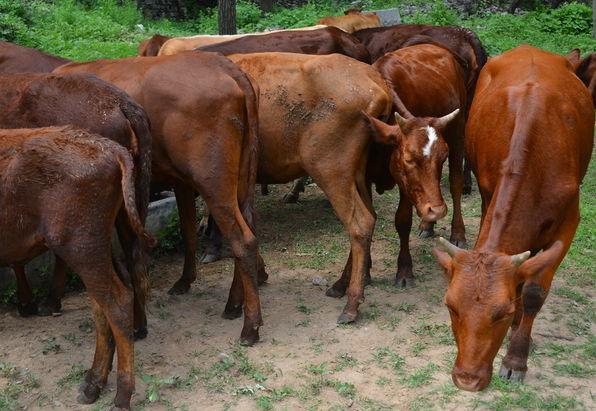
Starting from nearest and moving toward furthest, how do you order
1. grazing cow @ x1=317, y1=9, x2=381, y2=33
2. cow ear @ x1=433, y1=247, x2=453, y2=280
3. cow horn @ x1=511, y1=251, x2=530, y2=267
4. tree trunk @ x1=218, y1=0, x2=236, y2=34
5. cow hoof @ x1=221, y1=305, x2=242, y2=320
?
cow horn @ x1=511, y1=251, x2=530, y2=267
cow ear @ x1=433, y1=247, x2=453, y2=280
cow hoof @ x1=221, y1=305, x2=242, y2=320
tree trunk @ x1=218, y1=0, x2=236, y2=34
grazing cow @ x1=317, y1=9, x2=381, y2=33

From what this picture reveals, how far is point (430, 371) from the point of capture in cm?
621

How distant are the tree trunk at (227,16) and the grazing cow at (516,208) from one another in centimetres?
781

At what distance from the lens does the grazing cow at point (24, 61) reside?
863 centimetres

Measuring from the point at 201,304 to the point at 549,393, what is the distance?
3150 mm

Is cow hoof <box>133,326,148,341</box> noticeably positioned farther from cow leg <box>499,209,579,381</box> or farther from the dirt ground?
cow leg <box>499,209,579,381</box>

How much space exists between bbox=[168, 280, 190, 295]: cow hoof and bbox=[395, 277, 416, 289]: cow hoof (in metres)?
2.02

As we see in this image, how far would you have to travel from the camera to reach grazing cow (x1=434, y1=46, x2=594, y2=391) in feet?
16.5

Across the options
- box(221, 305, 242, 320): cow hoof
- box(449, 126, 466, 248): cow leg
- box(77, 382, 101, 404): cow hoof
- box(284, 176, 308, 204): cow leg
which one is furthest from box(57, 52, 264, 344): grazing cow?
box(284, 176, 308, 204): cow leg

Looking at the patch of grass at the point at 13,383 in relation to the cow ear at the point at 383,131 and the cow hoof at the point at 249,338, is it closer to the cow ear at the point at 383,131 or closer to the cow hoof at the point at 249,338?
the cow hoof at the point at 249,338

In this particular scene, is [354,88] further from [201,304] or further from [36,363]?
[36,363]

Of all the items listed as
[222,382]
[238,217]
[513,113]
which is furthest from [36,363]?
[513,113]

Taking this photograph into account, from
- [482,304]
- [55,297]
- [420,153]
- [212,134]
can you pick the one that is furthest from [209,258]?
[482,304]

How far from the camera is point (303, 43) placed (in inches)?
387

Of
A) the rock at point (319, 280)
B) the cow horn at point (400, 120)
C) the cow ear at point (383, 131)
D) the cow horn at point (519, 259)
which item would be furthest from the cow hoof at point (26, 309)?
the cow horn at point (519, 259)
